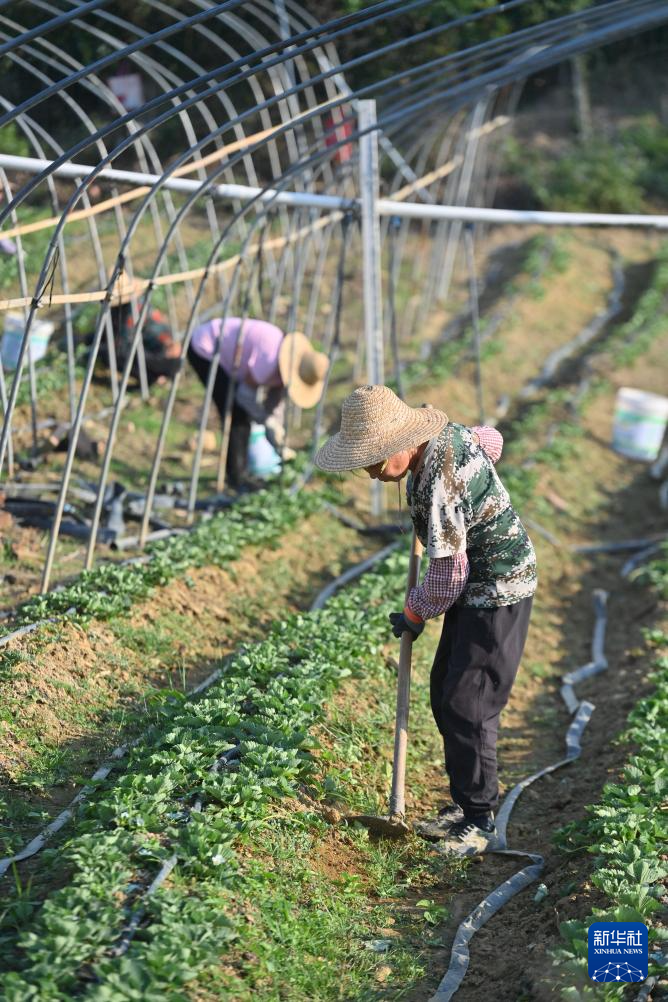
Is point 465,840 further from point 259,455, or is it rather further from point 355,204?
point 355,204

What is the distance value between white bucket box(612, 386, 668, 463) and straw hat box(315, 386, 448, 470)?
649 centimetres

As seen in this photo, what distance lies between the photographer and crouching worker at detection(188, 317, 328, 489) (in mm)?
8008

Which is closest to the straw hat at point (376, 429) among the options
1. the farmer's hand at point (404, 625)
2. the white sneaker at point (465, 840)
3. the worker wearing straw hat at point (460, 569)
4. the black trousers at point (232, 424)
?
the worker wearing straw hat at point (460, 569)

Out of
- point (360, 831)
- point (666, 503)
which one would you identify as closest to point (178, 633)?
point (360, 831)

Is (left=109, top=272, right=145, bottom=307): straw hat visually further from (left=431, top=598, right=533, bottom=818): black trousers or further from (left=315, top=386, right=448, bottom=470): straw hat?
(left=431, top=598, right=533, bottom=818): black trousers

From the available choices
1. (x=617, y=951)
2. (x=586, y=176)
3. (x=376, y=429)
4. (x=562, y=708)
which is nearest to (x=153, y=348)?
(x=562, y=708)

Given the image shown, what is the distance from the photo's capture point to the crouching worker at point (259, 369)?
8008 millimetres

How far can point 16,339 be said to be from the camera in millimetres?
8992

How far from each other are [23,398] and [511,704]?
5.04m

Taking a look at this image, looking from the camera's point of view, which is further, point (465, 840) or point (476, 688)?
point (465, 840)

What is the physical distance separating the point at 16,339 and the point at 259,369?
7.55 ft

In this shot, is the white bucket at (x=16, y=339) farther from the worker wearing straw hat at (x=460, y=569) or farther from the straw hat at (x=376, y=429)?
the worker wearing straw hat at (x=460, y=569)

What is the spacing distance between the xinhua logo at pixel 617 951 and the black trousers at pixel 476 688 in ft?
3.36

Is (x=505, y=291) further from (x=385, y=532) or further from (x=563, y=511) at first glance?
(x=385, y=532)
